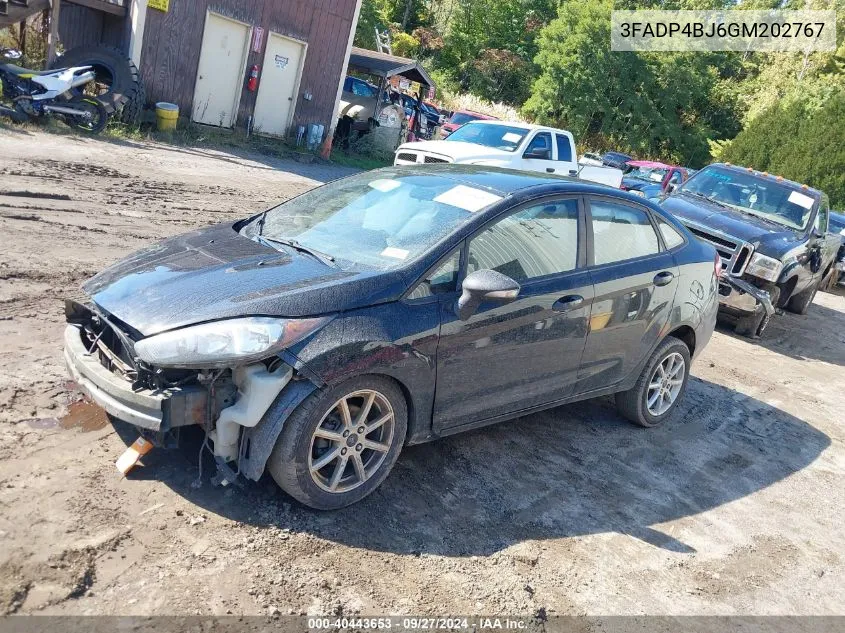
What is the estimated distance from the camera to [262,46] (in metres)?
17.5

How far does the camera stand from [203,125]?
17.0 metres

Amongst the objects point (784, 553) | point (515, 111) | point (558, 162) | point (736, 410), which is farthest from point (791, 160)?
point (784, 553)

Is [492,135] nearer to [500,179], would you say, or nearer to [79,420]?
[500,179]

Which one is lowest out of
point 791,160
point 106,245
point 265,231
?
point 106,245

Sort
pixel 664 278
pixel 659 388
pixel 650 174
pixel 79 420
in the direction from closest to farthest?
pixel 79 420, pixel 664 278, pixel 659 388, pixel 650 174

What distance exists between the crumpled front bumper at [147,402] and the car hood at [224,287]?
0.93ft

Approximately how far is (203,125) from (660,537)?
15435 mm

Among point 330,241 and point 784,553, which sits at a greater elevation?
point 330,241

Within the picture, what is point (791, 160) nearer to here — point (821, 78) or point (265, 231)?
point (821, 78)

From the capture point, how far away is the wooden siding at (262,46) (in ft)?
51.4

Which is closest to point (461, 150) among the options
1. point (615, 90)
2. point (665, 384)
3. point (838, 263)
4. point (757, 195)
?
point (757, 195)

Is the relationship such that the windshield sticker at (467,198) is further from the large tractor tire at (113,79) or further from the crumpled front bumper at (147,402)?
the large tractor tire at (113,79)

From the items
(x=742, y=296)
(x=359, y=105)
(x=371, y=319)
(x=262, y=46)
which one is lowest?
(x=742, y=296)

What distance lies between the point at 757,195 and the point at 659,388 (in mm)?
6121
